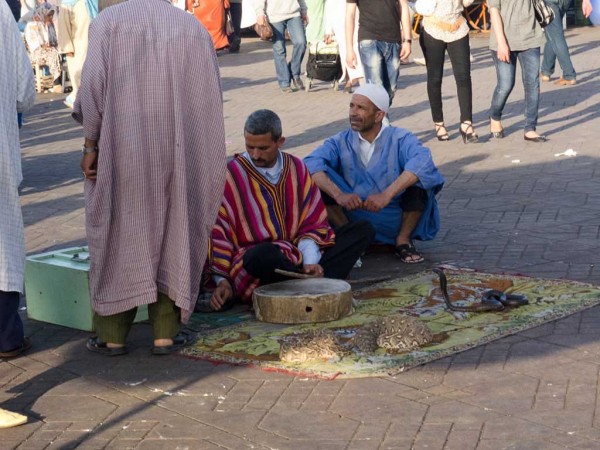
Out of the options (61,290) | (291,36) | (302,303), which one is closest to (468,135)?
(291,36)

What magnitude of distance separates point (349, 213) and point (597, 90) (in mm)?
8351

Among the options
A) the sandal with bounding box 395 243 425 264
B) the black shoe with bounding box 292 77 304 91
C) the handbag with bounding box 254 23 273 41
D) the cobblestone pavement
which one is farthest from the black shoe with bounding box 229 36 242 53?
the sandal with bounding box 395 243 425 264

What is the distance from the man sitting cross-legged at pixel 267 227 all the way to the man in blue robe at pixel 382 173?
531 millimetres

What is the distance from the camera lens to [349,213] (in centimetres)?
727

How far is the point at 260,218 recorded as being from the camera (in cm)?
633

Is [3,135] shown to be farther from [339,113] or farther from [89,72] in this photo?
[339,113]

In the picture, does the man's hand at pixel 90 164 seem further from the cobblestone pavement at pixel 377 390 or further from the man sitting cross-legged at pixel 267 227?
the man sitting cross-legged at pixel 267 227

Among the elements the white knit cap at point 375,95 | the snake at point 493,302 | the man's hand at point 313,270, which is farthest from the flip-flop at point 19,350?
the white knit cap at point 375,95

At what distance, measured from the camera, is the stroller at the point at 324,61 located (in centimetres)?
1505

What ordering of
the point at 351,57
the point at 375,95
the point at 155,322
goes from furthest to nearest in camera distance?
the point at 351,57 < the point at 375,95 < the point at 155,322

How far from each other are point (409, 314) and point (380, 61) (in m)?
5.51

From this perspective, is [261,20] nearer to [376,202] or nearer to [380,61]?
[380,61]

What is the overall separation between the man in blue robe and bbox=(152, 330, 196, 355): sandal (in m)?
1.62

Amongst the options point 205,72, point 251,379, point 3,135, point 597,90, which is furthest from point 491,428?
point 597,90
